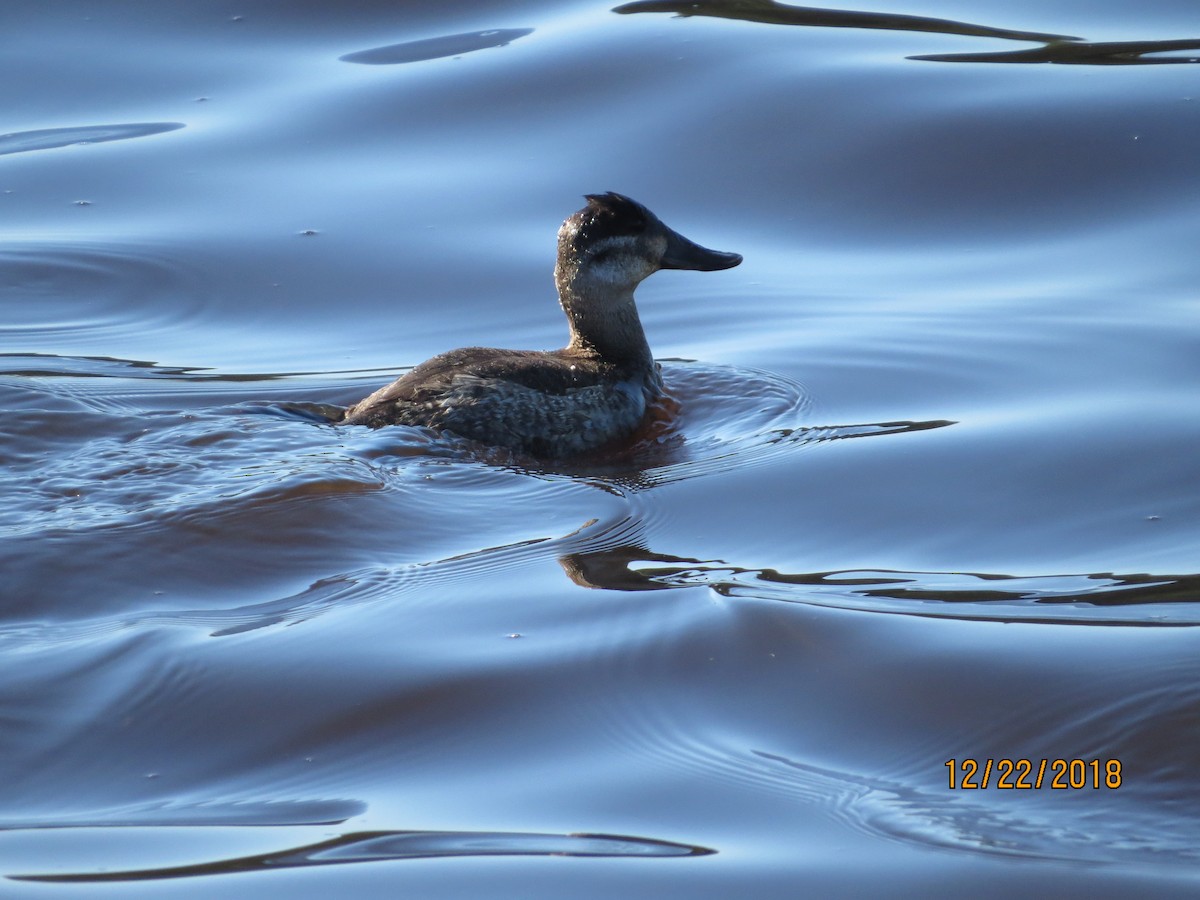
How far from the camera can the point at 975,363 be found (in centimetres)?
666

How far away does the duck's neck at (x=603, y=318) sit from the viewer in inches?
272

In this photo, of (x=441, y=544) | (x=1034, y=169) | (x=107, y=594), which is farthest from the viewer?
(x=1034, y=169)

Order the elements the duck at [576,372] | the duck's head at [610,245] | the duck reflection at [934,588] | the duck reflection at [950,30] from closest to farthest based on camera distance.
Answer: the duck reflection at [934,588]
the duck at [576,372]
the duck's head at [610,245]
the duck reflection at [950,30]

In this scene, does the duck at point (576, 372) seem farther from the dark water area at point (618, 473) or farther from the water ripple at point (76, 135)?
the water ripple at point (76, 135)

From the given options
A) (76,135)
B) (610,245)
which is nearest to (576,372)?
(610,245)

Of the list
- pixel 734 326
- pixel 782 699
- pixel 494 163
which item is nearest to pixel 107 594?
pixel 782 699

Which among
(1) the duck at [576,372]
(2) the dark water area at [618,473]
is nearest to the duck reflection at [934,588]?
(2) the dark water area at [618,473]

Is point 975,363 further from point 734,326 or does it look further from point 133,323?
point 133,323

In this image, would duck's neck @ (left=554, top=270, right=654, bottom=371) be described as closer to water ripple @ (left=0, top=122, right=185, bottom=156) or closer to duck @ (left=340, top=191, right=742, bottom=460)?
duck @ (left=340, top=191, right=742, bottom=460)

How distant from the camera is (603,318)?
695cm

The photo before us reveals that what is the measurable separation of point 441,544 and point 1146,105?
5727 millimetres

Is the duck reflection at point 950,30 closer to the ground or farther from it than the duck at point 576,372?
farther from it
